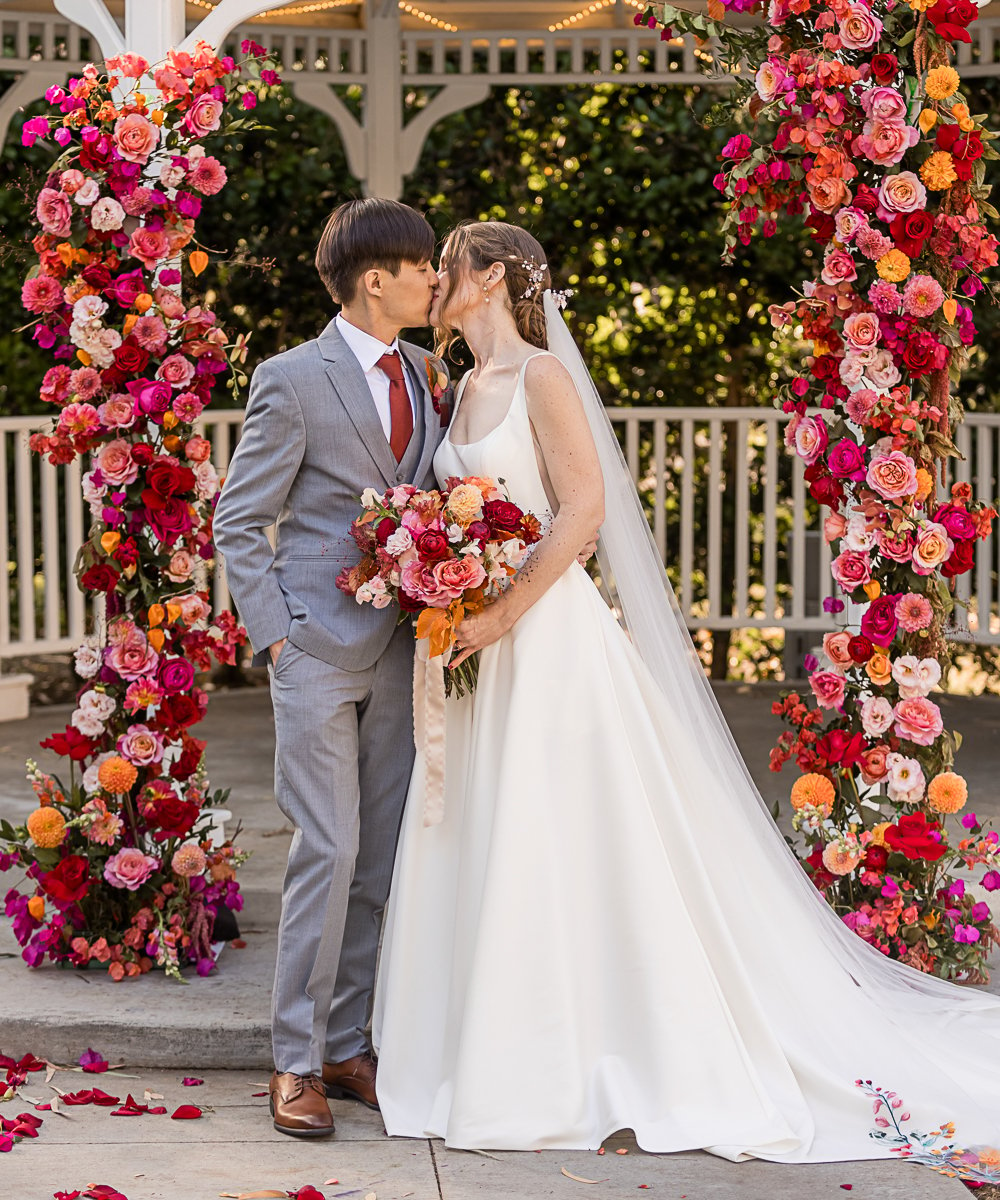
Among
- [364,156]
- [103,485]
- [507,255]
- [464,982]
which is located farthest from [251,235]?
[464,982]

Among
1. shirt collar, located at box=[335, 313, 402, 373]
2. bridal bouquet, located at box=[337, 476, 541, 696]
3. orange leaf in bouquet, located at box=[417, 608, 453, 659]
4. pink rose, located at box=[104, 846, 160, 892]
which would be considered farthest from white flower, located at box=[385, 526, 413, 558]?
pink rose, located at box=[104, 846, 160, 892]

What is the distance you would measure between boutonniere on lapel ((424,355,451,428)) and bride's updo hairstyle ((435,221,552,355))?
3.7 inches

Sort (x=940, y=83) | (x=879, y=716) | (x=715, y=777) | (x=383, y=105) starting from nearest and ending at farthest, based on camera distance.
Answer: (x=715, y=777), (x=940, y=83), (x=879, y=716), (x=383, y=105)

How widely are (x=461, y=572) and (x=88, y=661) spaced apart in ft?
4.86

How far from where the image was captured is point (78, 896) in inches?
174

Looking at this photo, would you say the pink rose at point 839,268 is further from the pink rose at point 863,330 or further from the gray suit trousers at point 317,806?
the gray suit trousers at point 317,806

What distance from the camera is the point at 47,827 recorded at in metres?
4.45

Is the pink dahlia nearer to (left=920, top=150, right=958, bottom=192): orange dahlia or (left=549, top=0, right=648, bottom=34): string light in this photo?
(left=920, top=150, right=958, bottom=192): orange dahlia

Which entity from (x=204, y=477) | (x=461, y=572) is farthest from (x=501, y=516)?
(x=204, y=477)

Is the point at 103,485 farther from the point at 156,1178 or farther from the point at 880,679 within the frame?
the point at 880,679

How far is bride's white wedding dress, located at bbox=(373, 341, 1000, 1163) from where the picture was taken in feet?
11.7

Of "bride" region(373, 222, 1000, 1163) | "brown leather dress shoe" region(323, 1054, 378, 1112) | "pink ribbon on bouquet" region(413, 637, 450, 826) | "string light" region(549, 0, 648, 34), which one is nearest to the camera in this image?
"bride" region(373, 222, 1000, 1163)

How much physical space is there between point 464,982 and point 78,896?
1.26 m

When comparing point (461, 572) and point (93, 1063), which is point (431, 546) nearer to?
point (461, 572)
